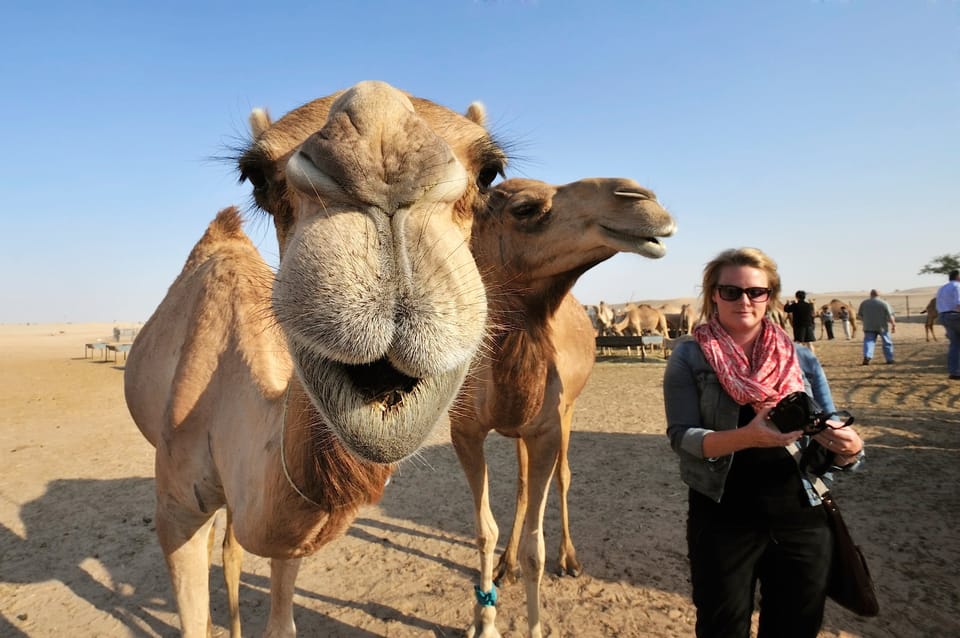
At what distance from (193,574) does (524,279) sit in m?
2.48

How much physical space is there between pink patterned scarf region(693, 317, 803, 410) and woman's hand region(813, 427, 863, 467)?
22 centimetres

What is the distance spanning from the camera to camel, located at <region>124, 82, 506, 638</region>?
98 cm

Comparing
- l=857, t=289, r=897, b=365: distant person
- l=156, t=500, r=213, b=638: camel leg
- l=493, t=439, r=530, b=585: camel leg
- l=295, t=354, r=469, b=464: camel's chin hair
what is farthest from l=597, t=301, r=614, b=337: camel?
l=295, t=354, r=469, b=464: camel's chin hair

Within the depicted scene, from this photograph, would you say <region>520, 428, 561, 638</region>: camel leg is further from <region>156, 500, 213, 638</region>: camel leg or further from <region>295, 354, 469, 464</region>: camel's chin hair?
<region>295, 354, 469, 464</region>: camel's chin hair

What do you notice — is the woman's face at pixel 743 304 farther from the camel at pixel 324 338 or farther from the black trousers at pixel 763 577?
the camel at pixel 324 338

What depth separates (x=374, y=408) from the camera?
113cm

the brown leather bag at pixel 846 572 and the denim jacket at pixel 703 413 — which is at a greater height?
the denim jacket at pixel 703 413

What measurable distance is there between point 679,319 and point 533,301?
2393cm

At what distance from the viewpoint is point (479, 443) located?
369 centimetres

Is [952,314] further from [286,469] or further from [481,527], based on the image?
[286,469]

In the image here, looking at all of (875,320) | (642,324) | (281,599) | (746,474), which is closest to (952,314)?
(875,320)

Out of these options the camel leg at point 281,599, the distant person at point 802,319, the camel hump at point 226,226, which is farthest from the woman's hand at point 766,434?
the distant person at point 802,319

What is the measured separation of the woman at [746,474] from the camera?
2148mm

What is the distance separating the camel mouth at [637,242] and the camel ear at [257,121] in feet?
6.10
